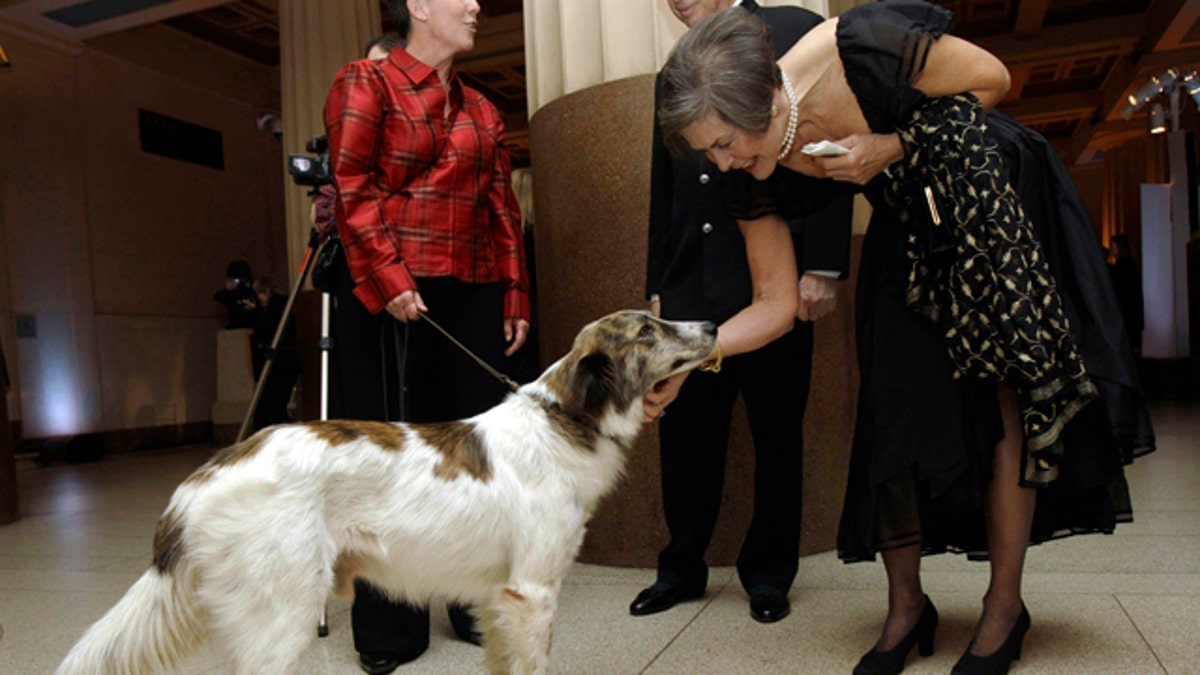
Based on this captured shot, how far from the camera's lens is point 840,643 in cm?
266

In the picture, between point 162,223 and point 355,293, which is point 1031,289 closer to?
point 355,293

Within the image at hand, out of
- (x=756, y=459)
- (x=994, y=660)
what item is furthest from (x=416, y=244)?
(x=994, y=660)

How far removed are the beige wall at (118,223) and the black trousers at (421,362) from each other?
10.4m

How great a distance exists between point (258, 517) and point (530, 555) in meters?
0.67

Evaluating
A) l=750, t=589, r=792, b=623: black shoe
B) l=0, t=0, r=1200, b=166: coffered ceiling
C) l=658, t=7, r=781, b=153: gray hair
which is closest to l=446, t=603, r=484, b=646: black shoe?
l=750, t=589, r=792, b=623: black shoe

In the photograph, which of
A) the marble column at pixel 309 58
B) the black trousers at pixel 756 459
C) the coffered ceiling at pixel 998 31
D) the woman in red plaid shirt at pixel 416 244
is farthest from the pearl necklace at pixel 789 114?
the coffered ceiling at pixel 998 31

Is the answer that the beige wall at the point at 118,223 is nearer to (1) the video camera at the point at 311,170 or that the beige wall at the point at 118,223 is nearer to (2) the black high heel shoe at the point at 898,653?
(1) the video camera at the point at 311,170

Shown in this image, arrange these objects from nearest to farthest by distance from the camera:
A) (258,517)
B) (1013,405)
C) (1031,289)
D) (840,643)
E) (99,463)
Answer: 1. (258,517)
2. (1031,289)
3. (1013,405)
4. (840,643)
5. (99,463)

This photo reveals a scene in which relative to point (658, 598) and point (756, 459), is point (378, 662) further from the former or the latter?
point (756, 459)

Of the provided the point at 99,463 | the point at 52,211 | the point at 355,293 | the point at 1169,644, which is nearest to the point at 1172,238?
the point at 1169,644

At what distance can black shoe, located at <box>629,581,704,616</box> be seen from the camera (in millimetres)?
3086

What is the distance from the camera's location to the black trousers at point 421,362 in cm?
285

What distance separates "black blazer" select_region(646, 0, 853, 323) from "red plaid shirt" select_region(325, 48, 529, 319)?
617mm

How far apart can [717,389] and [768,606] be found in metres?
0.79
